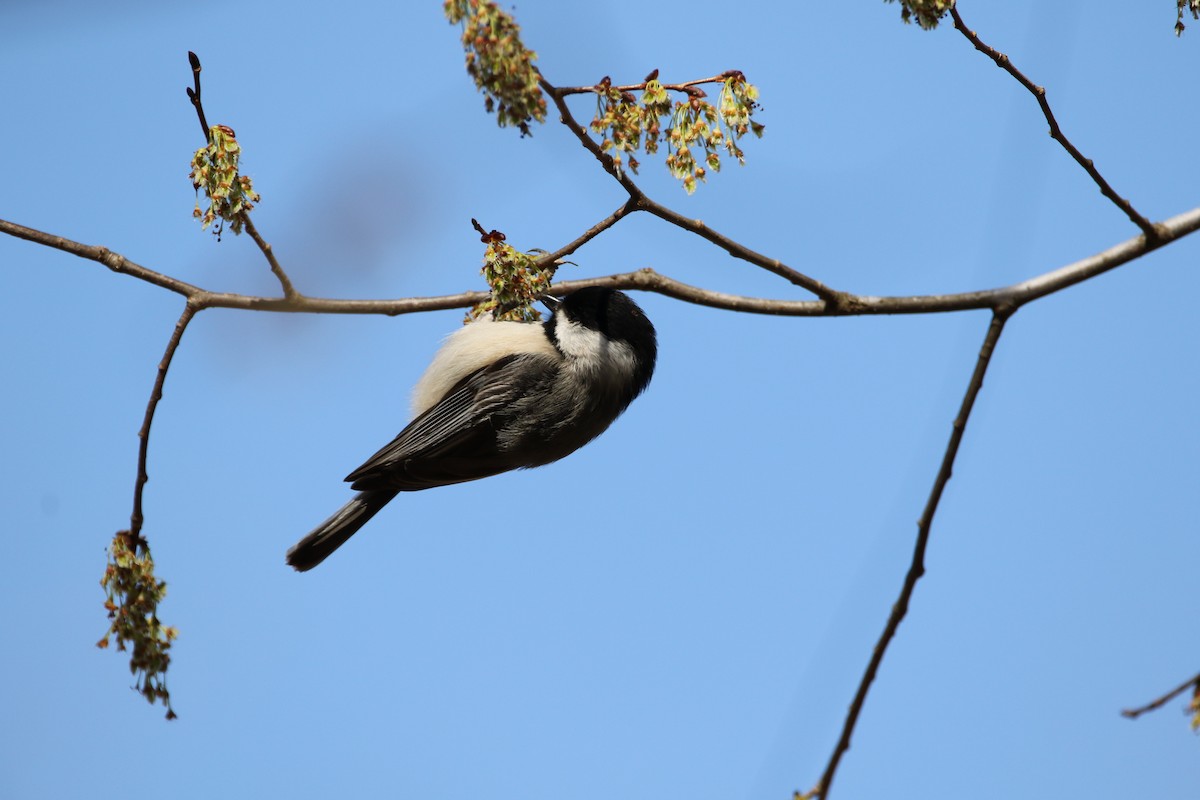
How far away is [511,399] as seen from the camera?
14.2ft

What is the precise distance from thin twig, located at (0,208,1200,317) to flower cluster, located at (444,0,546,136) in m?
0.79

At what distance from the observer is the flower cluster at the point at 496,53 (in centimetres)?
251

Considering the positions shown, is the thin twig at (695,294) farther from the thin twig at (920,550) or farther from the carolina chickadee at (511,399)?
the carolina chickadee at (511,399)

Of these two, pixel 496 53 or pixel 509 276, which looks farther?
pixel 509 276

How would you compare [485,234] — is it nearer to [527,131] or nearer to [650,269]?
[650,269]

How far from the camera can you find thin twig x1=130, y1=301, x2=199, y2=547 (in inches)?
120

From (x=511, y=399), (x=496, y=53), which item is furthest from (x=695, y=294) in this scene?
(x=511, y=399)

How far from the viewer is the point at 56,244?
134 inches

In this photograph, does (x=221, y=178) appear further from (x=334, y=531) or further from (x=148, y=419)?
(x=334, y=531)

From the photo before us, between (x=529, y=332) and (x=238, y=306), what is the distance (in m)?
1.40

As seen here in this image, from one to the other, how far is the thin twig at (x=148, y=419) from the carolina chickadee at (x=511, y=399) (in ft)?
3.79

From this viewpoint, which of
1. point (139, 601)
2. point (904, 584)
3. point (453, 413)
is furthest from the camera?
point (453, 413)

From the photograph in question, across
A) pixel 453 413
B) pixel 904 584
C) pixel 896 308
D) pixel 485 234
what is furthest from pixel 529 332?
pixel 904 584

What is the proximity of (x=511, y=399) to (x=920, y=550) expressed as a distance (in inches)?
85.3
